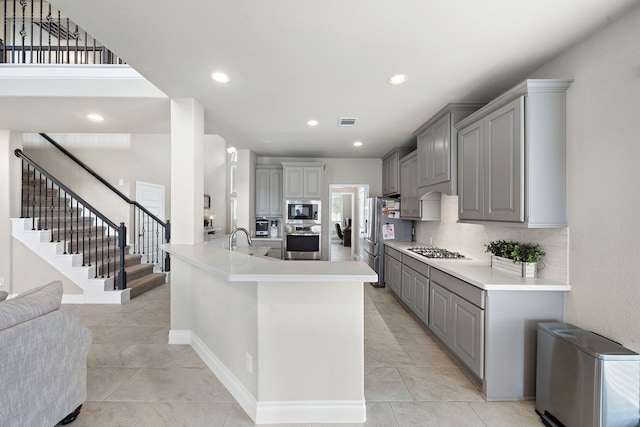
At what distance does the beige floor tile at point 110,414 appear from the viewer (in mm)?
1802

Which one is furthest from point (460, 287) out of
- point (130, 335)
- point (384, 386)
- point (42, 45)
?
point (42, 45)

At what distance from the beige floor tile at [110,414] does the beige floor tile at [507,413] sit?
2.39m

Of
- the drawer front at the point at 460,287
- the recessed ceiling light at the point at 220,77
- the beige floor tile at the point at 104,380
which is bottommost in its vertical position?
the beige floor tile at the point at 104,380

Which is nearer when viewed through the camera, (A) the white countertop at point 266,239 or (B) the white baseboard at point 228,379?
(B) the white baseboard at point 228,379

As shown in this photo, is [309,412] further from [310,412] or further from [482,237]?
[482,237]

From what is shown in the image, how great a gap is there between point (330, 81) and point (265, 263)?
1698 millimetres

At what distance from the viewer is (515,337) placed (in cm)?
201

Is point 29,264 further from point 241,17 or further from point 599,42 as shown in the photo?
point 599,42

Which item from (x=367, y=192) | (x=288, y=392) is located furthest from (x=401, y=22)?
(x=367, y=192)

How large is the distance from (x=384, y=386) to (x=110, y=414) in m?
2.01

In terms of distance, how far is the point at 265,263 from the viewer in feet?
6.46

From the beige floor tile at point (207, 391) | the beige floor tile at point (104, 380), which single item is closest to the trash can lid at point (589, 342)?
the beige floor tile at point (207, 391)

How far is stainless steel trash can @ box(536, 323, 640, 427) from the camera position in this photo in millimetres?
1476

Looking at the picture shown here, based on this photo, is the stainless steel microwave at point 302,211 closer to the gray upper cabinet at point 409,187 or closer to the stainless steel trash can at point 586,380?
the gray upper cabinet at point 409,187
